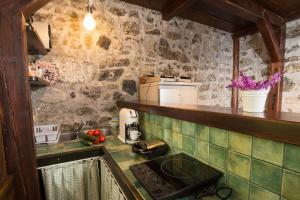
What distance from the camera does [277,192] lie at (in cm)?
61

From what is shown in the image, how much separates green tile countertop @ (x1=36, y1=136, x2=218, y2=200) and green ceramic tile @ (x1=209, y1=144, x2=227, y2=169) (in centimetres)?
17

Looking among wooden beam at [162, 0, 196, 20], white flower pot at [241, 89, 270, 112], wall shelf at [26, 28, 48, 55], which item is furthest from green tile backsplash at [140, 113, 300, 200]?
wooden beam at [162, 0, 196, 20]

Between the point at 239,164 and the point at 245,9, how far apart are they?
2.23 m

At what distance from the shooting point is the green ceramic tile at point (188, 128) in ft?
3.30

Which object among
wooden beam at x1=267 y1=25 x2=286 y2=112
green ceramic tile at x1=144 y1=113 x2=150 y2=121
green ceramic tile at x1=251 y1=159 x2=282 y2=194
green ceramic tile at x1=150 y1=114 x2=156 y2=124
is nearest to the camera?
green ceramic tile at x1=251 y1=159 x2=282 y2=194

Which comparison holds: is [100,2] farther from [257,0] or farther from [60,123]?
[257,0]

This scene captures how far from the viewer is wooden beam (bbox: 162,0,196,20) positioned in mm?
2124

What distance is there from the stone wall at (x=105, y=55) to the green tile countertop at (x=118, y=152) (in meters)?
0.39

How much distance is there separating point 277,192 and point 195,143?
0.44m

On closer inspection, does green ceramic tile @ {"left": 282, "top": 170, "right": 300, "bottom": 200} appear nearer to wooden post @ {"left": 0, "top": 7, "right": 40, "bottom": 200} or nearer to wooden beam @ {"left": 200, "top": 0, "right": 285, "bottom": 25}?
wooden post @ {"left": 0, "top": 7, "right": 40, "bottom": 200}

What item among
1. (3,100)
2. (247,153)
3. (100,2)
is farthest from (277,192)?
(100,2)

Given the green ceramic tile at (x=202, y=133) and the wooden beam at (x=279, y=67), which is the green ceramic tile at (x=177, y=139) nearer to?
the green ceramic tile at (x=202, y=133)

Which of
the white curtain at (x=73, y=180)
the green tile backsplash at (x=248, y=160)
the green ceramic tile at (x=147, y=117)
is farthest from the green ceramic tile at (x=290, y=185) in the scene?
the white curtain at (x=73, y=180)

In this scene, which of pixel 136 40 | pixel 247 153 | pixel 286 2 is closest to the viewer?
pixel 247 153
